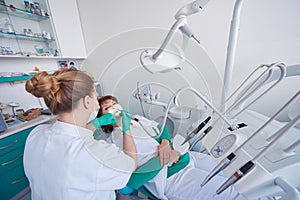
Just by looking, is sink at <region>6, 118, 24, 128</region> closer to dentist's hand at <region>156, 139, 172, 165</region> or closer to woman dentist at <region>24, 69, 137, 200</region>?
woman dentist at <region>24, 69, 137, 200</region>

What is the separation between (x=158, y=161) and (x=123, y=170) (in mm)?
336

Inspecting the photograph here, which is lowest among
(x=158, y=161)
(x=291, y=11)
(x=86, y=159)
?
(x=158, y=161)

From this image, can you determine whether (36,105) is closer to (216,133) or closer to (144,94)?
(144,94)

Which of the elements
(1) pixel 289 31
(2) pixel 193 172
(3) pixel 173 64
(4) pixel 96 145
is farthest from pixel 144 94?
(1) pixel 289 31

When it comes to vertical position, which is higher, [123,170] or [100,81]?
[100,81]

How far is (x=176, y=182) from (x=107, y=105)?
728mm

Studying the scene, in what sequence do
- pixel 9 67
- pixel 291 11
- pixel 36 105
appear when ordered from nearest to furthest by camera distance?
pixel 291 11 < pixel 9 67 < pixel 36 105

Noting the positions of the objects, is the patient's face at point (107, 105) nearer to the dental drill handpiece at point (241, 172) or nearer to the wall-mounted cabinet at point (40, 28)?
the dental drill handpiece at point (241, 172)

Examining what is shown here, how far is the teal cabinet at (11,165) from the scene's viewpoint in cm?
110

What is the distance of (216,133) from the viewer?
596 mm

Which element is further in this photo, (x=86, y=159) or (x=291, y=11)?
(x=291, y=11)

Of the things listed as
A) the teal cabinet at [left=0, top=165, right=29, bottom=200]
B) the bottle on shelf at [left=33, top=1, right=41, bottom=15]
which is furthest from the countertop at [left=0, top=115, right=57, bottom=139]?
the bottle on shelf at [left=33, top=1, right=41, bottom=15]

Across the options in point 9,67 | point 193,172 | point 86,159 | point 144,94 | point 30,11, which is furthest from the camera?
point 30,11

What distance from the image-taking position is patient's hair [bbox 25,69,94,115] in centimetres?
56
